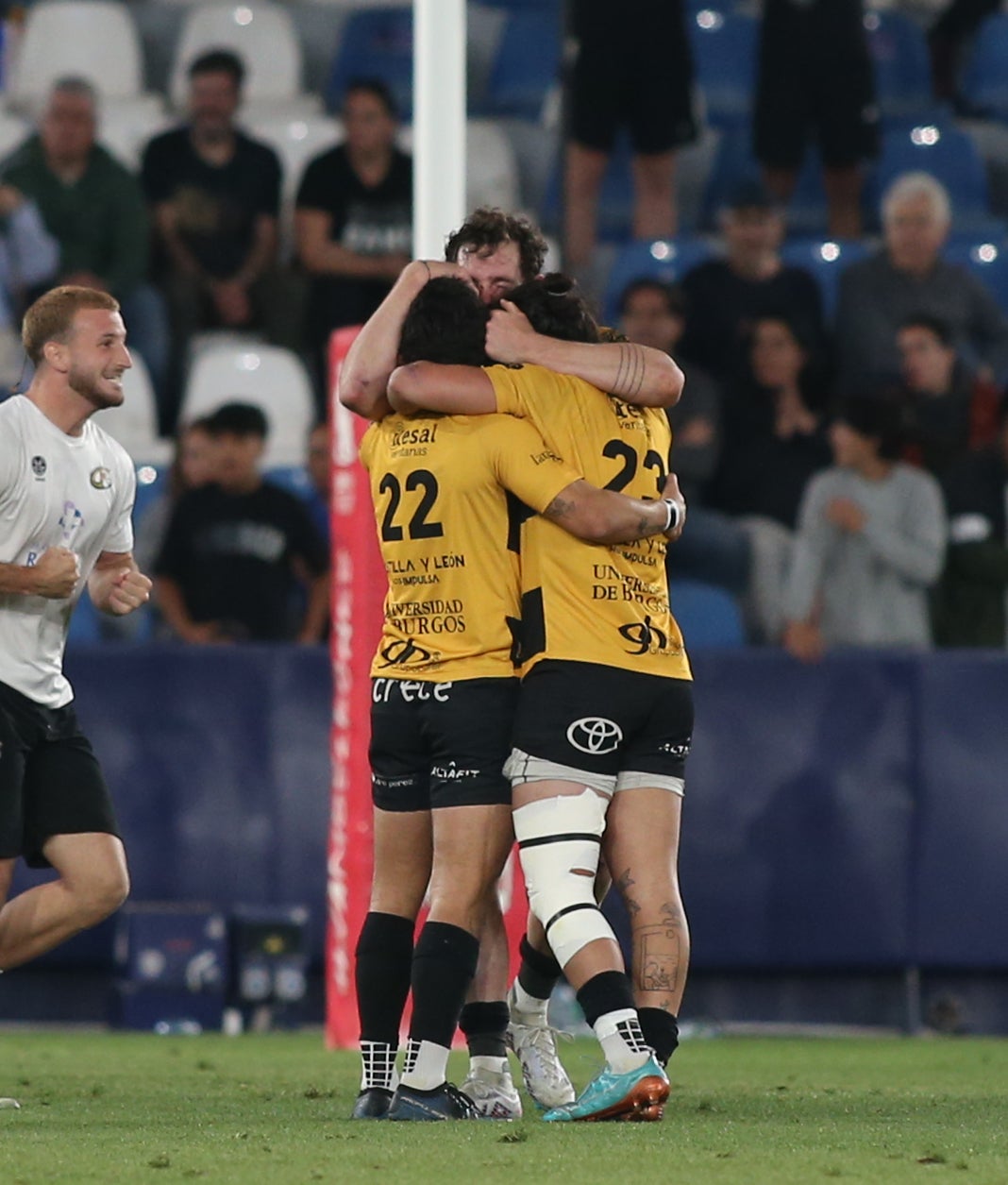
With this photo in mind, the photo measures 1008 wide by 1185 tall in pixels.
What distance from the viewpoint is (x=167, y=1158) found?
15.0 ft

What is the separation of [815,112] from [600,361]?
842 cm

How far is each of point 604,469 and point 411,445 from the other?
0.46 metres

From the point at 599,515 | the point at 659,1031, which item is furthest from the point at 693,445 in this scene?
the point at 659,1031

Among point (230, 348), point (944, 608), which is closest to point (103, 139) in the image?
point (230, 348)

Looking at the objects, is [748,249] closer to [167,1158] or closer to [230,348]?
[230,348]

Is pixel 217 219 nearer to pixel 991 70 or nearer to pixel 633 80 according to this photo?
pixel 633 80

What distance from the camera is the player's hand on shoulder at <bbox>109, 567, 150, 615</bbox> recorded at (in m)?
6.23

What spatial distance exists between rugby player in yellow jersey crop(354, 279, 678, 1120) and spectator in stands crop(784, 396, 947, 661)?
4644 millimetres

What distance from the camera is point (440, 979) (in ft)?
17.5

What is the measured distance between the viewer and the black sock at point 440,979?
532 centimetres

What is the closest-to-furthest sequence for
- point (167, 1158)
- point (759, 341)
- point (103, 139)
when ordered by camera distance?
point (167, 1158), point (759, 341), point (103, 139)

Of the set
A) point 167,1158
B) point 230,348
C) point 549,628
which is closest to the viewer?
point 167,1158

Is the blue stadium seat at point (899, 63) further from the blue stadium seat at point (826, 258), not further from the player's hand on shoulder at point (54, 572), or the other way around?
the player's hand on shoulder at point (54, 572)

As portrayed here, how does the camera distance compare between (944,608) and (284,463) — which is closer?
(944,608)
